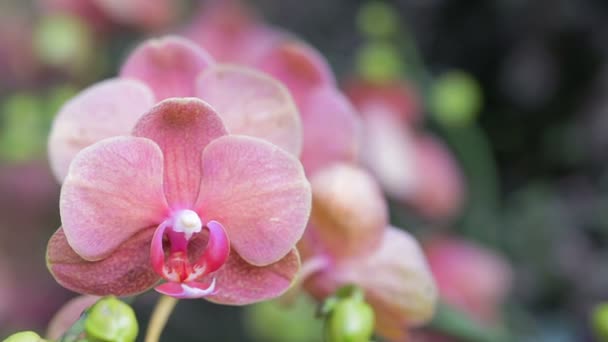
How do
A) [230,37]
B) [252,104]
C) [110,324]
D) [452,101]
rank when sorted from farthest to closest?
[452,101] → [230,37] → [252,104] → [110,324]

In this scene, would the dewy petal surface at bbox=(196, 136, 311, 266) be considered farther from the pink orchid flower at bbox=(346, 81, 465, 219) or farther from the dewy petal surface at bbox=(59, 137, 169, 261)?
the pink orchid flower at bbox=(346, 81, 465, 219)

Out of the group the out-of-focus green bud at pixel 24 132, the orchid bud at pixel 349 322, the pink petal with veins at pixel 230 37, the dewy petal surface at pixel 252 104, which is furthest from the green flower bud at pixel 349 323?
the out-of-focus green bud at pixel 24 132

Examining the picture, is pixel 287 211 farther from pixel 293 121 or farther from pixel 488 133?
pixel 488 133

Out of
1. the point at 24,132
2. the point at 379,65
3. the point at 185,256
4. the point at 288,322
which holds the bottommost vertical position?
the point at 288,322

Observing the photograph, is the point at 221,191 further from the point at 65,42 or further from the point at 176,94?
the point at 65,42

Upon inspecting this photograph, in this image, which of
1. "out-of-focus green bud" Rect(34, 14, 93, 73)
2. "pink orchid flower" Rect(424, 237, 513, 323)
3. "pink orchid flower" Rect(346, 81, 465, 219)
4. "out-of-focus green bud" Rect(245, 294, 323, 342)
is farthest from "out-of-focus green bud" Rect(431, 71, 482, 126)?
"out-of-focus green bud" Rect(34, 14, 93, 73)

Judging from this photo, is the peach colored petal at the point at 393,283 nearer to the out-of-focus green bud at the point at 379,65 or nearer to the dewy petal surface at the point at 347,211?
the dewy petal surface at the point at 347,211

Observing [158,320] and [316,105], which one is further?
[316,105]

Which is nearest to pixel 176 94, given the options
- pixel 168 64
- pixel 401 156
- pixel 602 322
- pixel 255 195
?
pixel 168 64

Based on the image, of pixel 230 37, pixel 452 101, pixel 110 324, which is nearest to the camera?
pixel 110 324
